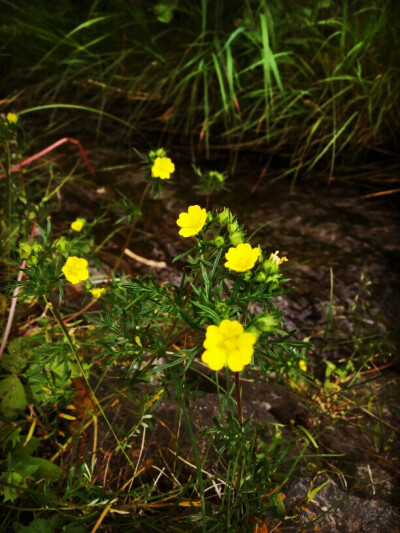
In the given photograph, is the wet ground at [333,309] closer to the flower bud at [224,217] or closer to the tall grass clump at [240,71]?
the tall grass clump at [240,71]

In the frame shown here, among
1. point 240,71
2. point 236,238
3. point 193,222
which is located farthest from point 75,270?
point 240,71

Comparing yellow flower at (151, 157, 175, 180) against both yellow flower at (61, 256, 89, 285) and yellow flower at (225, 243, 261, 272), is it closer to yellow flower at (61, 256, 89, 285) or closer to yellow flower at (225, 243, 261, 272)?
yellow flower at (61, 256, 89, 285)

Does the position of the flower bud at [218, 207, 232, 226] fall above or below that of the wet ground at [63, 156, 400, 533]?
above

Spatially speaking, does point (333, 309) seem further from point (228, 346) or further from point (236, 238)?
point (228, 346)

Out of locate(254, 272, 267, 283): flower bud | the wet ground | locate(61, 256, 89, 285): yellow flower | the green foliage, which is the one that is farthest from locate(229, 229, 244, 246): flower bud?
the wet ground

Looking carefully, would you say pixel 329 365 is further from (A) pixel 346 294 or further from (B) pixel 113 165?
(B) pixel 113 165
